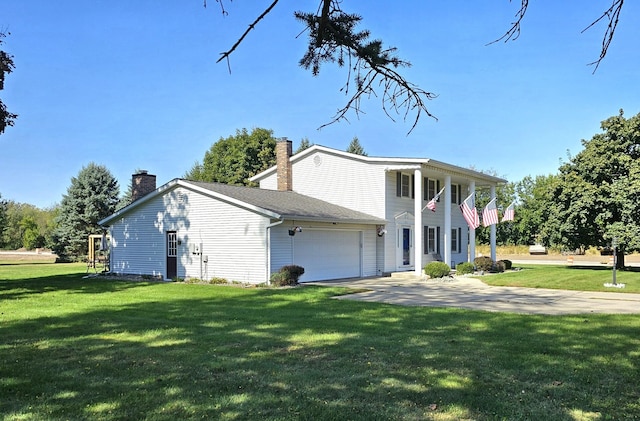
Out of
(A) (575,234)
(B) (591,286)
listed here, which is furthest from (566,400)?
Result: (A) (575,234)

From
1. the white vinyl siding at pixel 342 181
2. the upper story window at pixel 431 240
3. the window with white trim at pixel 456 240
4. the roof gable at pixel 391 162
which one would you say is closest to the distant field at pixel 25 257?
the roof gable at pixel 391 162

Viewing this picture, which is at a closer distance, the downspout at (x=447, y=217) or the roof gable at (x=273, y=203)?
the roof gable at (x=273, y=203)

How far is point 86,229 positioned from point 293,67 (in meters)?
38.8

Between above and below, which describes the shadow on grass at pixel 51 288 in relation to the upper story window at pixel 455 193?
below

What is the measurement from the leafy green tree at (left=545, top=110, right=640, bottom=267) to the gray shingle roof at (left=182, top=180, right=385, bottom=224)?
9.17 m

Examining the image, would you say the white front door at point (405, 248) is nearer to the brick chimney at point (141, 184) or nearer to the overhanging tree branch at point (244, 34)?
the brick chimney at point (141, 184)

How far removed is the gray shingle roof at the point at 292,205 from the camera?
1930 centimetres

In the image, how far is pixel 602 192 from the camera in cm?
2423

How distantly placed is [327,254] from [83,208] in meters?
25.1

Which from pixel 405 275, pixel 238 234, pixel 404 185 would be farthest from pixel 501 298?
pixel 404 185

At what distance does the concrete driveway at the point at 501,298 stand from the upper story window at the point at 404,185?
6.10 metres

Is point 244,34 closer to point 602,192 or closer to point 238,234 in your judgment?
point 238,234

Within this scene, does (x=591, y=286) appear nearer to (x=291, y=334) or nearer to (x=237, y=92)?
(x=291, y=334)

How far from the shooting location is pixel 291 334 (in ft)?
28.5
